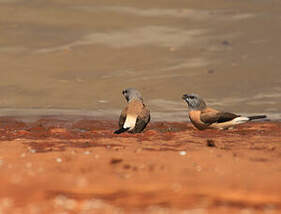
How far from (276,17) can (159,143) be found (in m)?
16.2

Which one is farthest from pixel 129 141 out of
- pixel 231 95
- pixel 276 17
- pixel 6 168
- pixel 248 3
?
pixel 248 3

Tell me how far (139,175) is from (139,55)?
14063mm

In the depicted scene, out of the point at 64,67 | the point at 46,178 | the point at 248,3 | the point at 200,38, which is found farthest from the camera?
the point at 248,3

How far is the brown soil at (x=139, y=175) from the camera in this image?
5.17m

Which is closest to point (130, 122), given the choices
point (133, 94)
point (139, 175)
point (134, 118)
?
point (134, 118)

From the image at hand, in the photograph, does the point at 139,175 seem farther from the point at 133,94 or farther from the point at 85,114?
the point at 85,114

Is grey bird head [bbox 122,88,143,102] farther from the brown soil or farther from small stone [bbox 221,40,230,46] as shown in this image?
small stone [bbox 221,40,230,46]

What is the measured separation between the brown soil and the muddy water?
5498 mm

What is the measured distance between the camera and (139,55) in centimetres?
1981

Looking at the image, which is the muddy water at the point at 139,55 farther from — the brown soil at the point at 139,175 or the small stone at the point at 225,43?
the brown soil at the point at 139,175

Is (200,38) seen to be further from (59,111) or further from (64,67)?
(59,111)

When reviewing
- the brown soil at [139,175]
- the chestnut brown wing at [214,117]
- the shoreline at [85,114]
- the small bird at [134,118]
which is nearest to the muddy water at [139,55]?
the shoreline at [85,114]

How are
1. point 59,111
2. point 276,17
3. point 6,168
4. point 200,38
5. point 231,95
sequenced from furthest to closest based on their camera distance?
point 276,17, point 200,38, point 231,95, point 59,111, point 6,168

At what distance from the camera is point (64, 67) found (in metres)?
18.6
